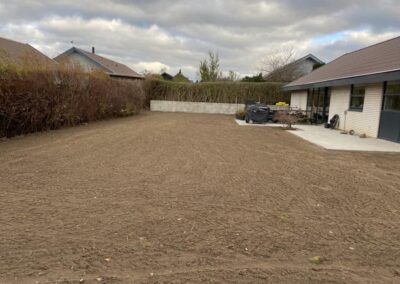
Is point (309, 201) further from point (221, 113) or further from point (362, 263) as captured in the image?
point (221, 113)

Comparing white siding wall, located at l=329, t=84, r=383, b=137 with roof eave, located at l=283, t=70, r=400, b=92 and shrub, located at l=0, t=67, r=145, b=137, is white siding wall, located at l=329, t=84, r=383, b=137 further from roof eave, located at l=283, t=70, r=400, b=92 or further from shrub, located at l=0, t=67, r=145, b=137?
shrub, located at l=0, t=67, r=145, b=137

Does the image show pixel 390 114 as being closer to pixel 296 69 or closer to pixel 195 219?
pixel 195 219

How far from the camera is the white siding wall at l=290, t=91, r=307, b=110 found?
2205 centimetres

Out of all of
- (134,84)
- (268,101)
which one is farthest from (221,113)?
(134,84)

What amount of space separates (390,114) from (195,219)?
10.0 metres

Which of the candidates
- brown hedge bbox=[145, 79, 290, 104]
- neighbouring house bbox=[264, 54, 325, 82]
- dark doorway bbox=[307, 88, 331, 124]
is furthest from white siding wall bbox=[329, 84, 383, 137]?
neighbouring house bbox=[264, 54, 325, 82]

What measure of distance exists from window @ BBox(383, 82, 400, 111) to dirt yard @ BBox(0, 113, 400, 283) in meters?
4.41

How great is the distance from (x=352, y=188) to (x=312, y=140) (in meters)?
6.09

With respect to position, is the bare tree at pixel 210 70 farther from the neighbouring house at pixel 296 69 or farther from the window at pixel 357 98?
the window at pixel 357 98

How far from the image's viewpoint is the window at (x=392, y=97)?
11.0 metres

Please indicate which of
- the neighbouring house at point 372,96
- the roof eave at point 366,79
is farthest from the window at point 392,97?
the roof eave at point 366,79

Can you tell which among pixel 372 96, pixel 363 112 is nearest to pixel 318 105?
pixel 363 112

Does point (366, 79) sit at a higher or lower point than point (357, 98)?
higher

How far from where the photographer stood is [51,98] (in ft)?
39.1
